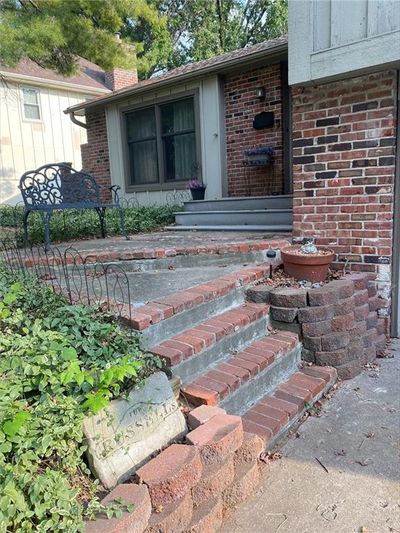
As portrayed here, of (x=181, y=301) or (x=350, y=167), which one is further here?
(x=350, y=167)

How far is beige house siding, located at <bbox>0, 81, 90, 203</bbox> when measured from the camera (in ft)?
41.4

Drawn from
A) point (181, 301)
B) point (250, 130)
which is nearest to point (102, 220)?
point (250, 130)

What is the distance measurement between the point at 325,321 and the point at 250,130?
4.56 m

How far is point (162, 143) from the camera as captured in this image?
789 centimetres

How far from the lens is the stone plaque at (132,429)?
1529mm

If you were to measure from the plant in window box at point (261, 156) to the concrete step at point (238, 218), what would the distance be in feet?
3.37

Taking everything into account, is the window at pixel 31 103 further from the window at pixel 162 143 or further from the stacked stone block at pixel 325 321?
the stacked stone block at pixel 325 321

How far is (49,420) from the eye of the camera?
1451 millimetres

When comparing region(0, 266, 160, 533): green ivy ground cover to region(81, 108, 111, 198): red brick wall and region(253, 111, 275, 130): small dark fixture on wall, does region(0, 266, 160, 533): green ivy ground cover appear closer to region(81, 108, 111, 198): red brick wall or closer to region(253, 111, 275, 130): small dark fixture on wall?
region(253, 111, 275, 130): small dark fixture on wall

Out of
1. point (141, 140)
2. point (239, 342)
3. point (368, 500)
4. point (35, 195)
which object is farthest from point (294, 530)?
point (141, 140)

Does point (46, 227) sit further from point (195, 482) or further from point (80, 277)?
point (195, 482)

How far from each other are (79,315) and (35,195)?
261 centimetres

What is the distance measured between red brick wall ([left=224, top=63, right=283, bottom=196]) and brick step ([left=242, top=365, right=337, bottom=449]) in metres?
4.18

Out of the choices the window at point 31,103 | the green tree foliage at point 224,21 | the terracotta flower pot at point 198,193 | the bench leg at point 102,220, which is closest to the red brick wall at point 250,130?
the terracotta flower pot at point 198,193
